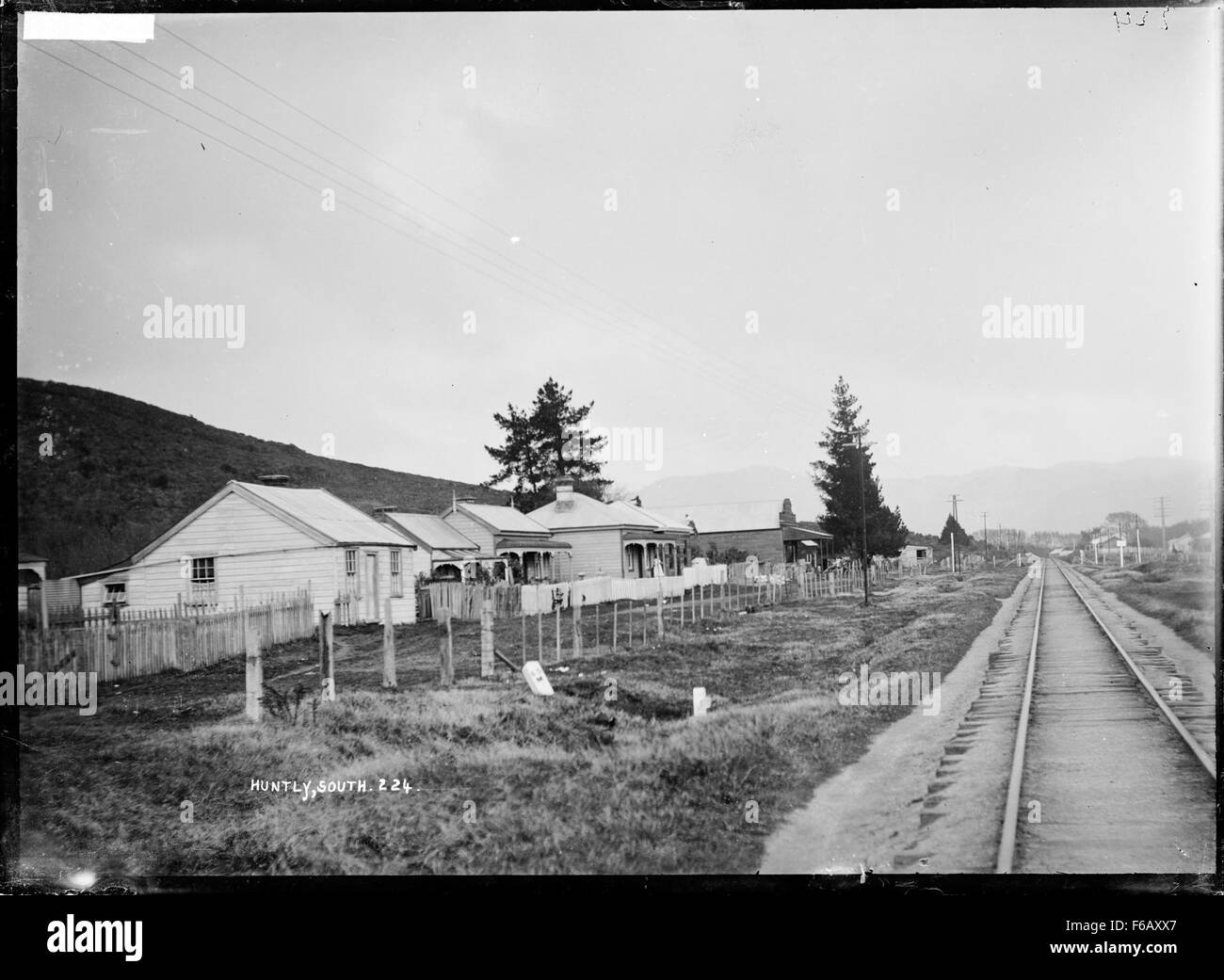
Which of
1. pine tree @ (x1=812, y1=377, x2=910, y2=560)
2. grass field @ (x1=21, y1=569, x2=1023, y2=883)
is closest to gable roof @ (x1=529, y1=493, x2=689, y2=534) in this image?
pine tree @ (x1=812, y1=377, x2=910, y2=560)

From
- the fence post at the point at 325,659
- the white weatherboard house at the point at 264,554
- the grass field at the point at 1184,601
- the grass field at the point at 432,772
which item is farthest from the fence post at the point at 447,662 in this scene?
the grass field at the point at 1184,601

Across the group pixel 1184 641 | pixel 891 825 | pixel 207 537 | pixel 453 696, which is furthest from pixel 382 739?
pixel 1184 641

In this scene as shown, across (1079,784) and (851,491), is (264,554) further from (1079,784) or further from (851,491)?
(1079,784)

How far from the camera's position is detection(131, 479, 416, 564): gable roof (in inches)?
272

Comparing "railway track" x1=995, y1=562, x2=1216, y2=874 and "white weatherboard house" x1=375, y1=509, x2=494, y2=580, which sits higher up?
"white weatherboard house" x1=375, y1=509, x2=494, y2=580

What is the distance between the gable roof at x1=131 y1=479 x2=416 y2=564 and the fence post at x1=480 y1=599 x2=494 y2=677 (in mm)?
1619

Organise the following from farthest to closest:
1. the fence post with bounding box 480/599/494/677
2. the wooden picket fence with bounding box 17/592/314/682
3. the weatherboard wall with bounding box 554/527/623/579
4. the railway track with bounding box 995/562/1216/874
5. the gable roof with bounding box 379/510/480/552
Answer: the weatherboard wall with bounding box 554/527/623/579 < the gable roof with bounding box 379/510/480/552 < the fence post with bounding box 480/599/494/677 < the wooden picket fence with bounding box 17/592/314/682 < the railway track with bounding box 995/562/1216/874

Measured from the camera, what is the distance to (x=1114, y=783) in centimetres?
487

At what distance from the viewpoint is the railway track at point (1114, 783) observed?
4504mm

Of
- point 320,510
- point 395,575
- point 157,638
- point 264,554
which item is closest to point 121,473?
point 157,638

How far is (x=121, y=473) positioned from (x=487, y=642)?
10.6ft

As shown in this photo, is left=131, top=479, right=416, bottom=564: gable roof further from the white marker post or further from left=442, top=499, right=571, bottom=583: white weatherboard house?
left=442, top=499, right=571, bottom=583: white weatherboard house
